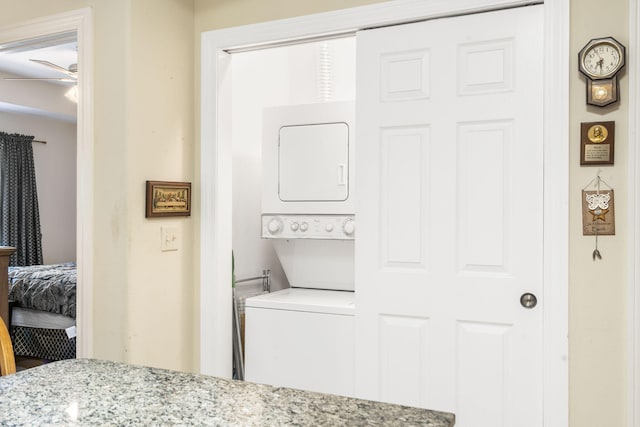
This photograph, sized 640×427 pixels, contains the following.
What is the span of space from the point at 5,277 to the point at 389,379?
8.23 ft

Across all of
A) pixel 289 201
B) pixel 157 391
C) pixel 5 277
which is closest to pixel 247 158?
pixel 289 201

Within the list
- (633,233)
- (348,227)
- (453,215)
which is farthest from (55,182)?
(633,233)

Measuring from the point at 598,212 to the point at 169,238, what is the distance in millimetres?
1857

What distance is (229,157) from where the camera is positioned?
2.82m

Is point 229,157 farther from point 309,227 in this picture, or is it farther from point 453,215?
point 453,215

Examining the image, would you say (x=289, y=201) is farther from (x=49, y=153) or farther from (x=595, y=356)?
(x=49, y=153)

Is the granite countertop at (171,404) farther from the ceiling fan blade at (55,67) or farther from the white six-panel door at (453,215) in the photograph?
the ceiling fan blade at (55,67)

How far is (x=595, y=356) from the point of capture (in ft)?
6.51

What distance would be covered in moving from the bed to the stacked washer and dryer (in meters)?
1.93

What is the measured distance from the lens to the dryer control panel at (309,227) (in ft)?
9.97

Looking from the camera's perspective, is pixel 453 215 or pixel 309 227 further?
pixel 309 227

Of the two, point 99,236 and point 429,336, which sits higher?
point 99,236

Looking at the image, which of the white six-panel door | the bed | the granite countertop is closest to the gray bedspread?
the bed

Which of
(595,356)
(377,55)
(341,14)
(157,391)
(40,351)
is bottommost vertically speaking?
(40,351)
